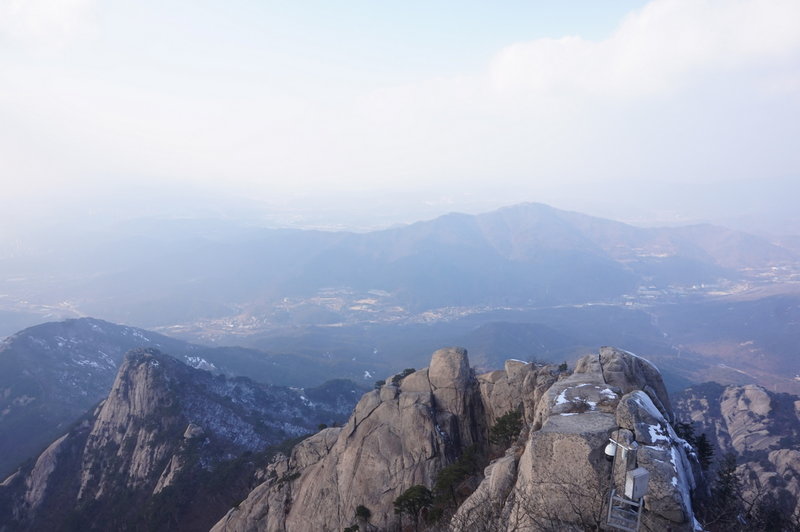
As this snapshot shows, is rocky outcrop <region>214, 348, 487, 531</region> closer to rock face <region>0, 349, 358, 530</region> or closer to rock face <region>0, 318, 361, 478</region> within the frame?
rock face <region>0, 349, 358, 530</region>

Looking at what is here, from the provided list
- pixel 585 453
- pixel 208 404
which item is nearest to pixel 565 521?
pixel 585 453

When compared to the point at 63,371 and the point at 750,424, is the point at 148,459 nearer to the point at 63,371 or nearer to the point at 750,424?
the point at 63,371

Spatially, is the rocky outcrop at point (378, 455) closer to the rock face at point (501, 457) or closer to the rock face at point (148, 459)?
the rock face at point (501, 457)

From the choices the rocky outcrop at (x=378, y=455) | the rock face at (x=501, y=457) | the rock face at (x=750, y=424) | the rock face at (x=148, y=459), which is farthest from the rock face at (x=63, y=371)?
the rock face at (x=750, y=424)

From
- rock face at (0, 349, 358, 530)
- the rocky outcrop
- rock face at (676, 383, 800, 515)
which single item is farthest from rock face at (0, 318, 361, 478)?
rock face at (676, 383, 800, 515)

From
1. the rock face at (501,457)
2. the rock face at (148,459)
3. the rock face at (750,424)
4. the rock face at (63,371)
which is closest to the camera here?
the rock face at (501,457)

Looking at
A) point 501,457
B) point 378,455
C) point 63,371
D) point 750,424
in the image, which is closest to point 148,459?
point 378,455
